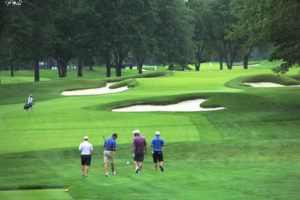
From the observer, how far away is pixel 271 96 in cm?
5153

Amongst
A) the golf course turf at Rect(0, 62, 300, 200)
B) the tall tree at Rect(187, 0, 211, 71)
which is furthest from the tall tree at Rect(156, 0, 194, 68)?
the golf course turf at Rect(0, 62, 300, 200)

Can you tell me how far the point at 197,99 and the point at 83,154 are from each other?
32.7 meters

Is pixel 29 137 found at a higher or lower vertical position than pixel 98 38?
lower

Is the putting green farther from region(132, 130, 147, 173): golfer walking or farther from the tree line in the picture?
the tree line

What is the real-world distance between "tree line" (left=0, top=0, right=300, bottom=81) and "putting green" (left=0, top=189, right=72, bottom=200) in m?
28.0

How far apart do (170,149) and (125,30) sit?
67976 mm

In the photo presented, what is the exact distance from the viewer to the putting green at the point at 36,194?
14.8 m

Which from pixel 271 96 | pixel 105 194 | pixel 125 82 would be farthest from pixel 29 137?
pixel 125 82

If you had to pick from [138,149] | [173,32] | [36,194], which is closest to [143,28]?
[173,32]

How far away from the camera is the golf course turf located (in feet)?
53.9

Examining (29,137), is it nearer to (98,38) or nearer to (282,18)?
(282,18)

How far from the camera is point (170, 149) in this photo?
28.9 meters

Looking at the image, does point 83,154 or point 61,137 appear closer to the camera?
point 83,154

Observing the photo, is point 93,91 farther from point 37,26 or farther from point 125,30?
point 125,30
